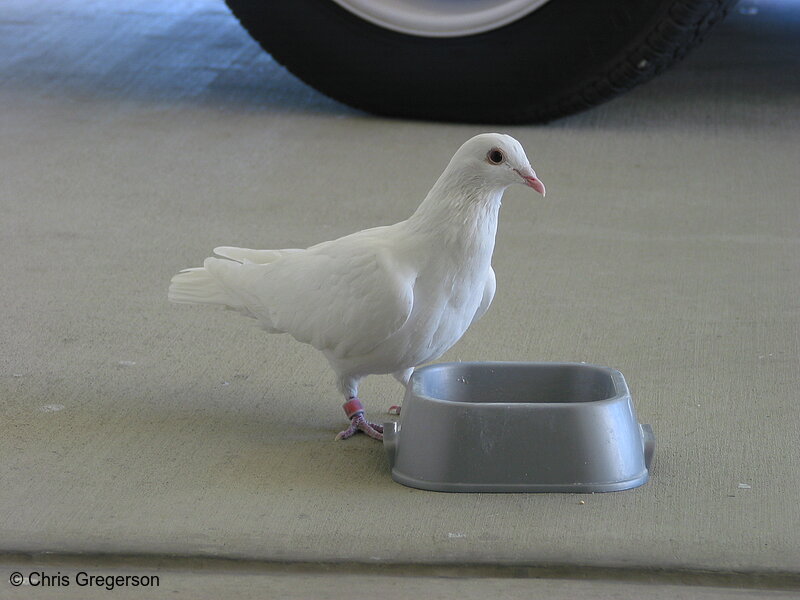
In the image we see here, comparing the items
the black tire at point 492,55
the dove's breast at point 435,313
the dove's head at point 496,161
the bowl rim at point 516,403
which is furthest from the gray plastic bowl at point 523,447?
the black tire at point 492,55

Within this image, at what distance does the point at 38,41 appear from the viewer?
5.16 m

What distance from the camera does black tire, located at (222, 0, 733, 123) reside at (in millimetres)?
3693

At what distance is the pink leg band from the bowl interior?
0.14 meters

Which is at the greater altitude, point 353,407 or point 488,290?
point 488,290

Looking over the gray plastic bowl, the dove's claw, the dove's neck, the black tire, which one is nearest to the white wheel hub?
the black tire

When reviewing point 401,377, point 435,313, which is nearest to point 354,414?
point 401,377

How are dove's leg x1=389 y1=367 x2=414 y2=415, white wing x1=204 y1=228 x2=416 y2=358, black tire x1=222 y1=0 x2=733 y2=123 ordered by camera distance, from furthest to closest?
black tire x1=222 y1=0 x2=733 y2=123 → dove's leg x1=389 y1=367 x2=414 y2=415 → white wing x1=204 y1=228 x2=416 y2=358

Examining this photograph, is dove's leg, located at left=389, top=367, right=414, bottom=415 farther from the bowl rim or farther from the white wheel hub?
the white wheel hub

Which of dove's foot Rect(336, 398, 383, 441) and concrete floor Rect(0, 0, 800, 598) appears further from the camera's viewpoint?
dove's foot Rect(336, 398, 383, 441)

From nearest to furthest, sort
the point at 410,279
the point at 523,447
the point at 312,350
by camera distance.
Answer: the point at 523,447 → the point at 410,279 → the point at 312,350

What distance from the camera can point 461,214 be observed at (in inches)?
78.0

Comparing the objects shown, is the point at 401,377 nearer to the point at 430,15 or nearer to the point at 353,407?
the point at 353,407

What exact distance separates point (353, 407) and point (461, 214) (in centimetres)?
39

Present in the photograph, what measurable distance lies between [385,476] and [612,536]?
0.39m
